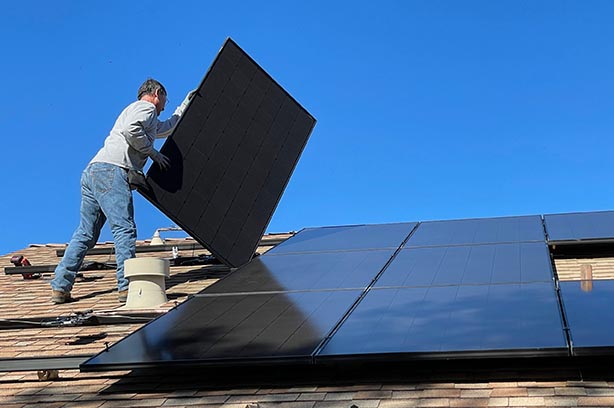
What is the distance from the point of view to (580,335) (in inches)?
164

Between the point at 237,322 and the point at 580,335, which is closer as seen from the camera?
the point at 580,335

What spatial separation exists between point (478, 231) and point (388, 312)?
120 inches

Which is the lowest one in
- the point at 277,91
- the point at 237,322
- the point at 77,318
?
the point at 237,322

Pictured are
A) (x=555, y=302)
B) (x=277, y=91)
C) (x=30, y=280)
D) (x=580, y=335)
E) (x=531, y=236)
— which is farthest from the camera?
(x=30, y=280)

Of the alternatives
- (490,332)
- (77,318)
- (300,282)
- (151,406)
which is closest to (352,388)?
(490,332)

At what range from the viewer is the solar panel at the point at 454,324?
4.20m

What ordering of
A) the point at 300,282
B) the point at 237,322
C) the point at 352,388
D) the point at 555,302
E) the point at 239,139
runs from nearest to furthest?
the point at 352,388 < the point at 555,302 < the point at 237,322 < the point at 300,282 < the point at 239,139

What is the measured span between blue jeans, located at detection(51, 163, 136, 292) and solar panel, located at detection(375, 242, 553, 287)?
2.54m

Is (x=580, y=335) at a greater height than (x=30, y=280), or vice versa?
(x=30, y=280)

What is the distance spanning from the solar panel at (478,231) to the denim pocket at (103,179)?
110 inches

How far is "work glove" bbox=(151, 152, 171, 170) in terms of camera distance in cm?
745

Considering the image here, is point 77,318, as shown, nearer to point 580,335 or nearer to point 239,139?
point 239,139

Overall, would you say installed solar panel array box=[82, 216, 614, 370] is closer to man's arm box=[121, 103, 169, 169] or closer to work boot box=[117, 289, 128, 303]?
work boot box=[117, 289, 128, 303]

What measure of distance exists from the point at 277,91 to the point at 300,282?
348 cm
